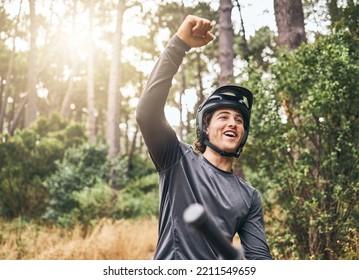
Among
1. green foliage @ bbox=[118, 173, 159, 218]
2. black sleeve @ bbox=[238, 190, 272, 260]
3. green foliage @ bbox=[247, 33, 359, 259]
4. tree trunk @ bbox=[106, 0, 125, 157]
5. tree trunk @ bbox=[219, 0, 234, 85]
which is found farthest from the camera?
tree trunk @ bbox=[106, 0, 125, 157]

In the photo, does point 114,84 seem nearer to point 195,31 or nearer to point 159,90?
point 159,90

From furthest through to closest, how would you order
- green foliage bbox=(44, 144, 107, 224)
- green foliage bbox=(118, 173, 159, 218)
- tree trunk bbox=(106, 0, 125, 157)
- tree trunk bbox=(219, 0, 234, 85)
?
1. tree trunk bbox=(106, 0, 125, 157)
2. green foliage bbox=(118, 173, 159, 218)
3. green foliage bbox=(44, 144, 107, 224)
4. tree trunk bbox=(219, 0, 234, 85)

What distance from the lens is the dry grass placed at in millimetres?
6809

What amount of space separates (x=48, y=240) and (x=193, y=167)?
6.65m

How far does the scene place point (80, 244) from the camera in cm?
732

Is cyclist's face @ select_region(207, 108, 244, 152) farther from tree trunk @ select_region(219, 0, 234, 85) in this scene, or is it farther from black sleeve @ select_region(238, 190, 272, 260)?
tree trunk @ select_region(219, 0, 234, 85)

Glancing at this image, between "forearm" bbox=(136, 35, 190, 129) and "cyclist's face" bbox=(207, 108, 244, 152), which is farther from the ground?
"forearm" bbox=(136, 35, 190, 129)

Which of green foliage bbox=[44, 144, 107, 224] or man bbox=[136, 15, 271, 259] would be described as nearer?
man bbox=[136, 15, 271, 259]

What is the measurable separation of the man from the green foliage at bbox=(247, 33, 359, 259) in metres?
2.95

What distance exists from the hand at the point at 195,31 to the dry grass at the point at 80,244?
18.3ft

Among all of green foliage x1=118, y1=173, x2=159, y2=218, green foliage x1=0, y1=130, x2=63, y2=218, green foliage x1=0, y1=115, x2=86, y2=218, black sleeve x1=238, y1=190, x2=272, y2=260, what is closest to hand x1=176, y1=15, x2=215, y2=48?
black sleeve x1=238, y1=190, x2=272, y2=260

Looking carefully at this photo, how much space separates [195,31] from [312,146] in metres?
4.15

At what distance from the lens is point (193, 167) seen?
2.03m
